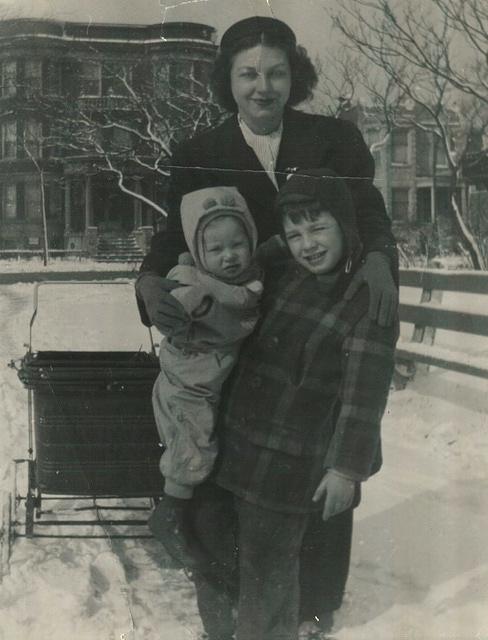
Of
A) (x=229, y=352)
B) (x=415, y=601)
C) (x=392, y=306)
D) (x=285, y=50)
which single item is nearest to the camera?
Answer: (x=392, y=306)

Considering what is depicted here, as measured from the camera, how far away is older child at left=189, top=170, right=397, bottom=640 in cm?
253

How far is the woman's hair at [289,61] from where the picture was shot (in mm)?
2832

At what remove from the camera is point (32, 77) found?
10.6 ft

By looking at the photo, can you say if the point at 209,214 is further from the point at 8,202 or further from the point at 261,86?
the point at 8,202

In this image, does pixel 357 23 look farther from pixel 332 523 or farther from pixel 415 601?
pixel 415 601

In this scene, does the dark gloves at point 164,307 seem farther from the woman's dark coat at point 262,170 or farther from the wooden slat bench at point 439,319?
the wooden slat bench at point 439,319

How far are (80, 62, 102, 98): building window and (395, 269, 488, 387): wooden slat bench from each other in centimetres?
156

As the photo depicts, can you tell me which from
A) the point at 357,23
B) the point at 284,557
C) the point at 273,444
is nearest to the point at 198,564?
the point at 284,557

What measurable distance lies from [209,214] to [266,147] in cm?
45

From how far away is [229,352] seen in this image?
2.68 m

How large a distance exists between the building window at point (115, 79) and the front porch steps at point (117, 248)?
2.00 ft

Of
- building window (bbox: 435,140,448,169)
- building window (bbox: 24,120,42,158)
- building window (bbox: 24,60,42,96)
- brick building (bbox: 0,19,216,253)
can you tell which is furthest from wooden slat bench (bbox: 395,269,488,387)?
building window (bbox: 24,60,42,96)

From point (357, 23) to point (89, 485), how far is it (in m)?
2.32

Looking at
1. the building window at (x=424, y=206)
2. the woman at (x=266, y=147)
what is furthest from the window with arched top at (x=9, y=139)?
the building window at (x=424, y=206)
